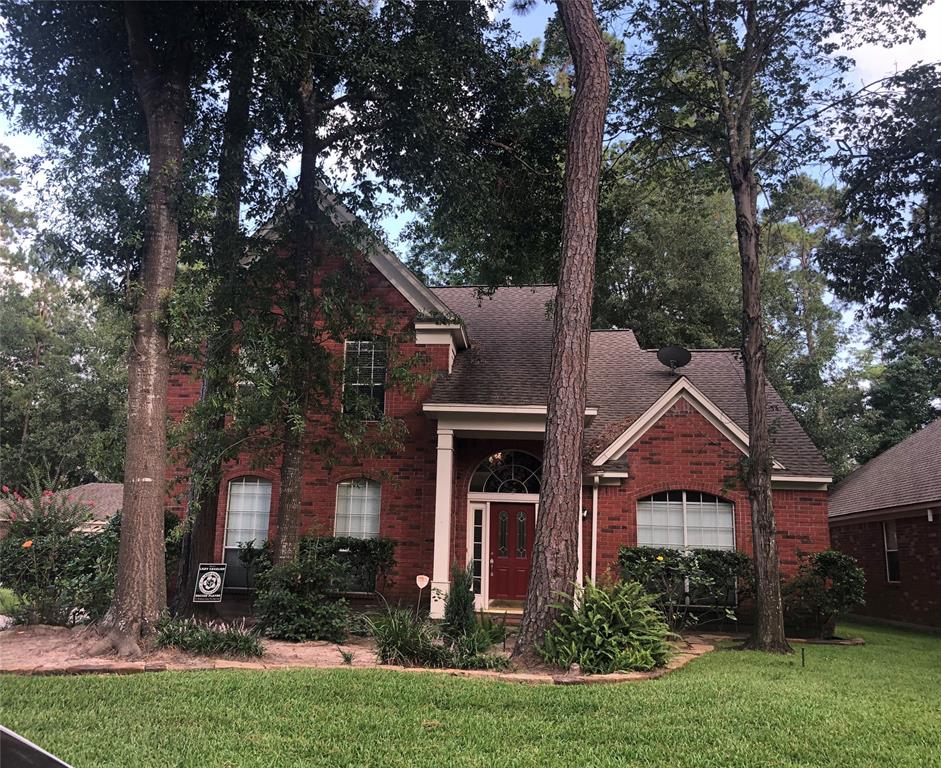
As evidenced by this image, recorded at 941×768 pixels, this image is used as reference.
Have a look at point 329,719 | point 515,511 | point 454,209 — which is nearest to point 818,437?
point 515,511

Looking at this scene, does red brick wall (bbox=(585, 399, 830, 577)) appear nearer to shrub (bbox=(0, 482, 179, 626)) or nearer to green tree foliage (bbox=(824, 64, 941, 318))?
green tree foliage (bbox=(824, 64, 941, 318))

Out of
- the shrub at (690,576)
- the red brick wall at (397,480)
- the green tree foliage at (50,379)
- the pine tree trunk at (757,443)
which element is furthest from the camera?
the green tree foliage at (50,379)

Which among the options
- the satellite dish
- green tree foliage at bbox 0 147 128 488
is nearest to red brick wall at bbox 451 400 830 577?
the satellite dish

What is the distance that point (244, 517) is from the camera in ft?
46.8

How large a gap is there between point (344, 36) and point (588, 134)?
4160 millimetres

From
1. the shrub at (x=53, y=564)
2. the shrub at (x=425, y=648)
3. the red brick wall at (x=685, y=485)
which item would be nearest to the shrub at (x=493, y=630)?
the shrub at (x=425, y=648)

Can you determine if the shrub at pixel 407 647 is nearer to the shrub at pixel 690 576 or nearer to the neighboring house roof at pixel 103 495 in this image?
the shrub at pixel 690 576

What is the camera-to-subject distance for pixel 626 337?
19.4 m

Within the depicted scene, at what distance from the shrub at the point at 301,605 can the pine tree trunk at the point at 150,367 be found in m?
1.49

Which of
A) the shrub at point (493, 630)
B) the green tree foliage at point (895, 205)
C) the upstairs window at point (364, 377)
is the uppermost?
the green tree foliage at point (895, 205)

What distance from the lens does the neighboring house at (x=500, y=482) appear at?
13594mm

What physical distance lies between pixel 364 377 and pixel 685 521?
7042 millimetres

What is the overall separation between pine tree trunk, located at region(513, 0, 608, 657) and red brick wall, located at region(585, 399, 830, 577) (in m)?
5.94

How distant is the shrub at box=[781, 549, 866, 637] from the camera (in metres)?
12.1
